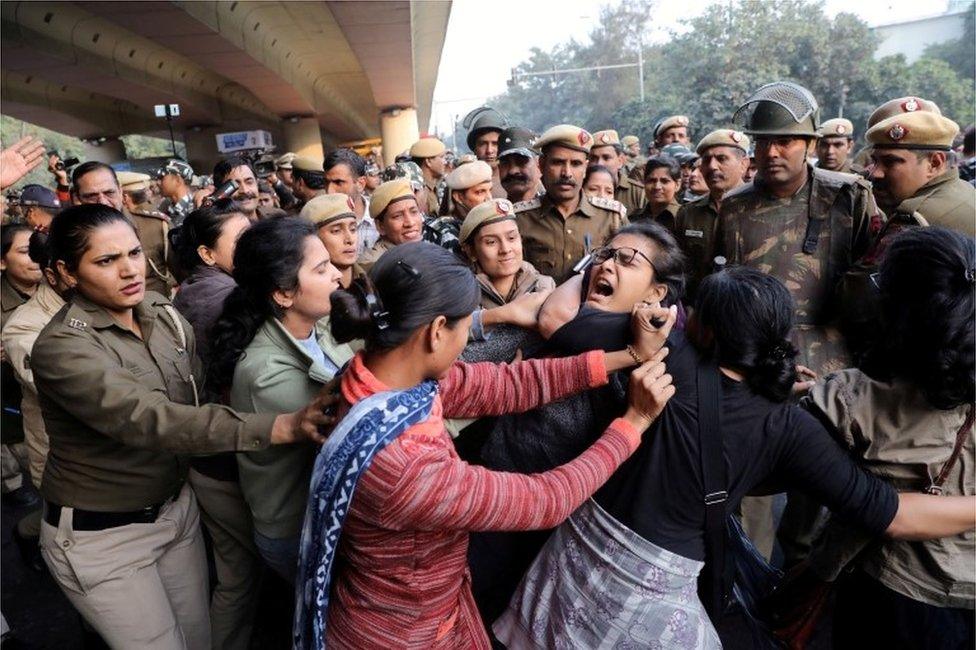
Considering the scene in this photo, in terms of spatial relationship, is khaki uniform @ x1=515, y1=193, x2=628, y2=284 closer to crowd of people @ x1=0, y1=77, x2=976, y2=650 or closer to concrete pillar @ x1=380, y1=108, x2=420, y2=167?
crowd of people @ x1=0, y1=77, x2=976, y2=650

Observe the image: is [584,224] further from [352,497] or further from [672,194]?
[352,497]

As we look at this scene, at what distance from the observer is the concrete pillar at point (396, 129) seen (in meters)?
22.8

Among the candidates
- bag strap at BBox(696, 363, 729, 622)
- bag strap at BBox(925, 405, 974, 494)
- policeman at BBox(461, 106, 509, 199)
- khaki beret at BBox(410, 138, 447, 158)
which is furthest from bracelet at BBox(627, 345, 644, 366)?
khaki beret at BBox(410, 138, 447, 158)

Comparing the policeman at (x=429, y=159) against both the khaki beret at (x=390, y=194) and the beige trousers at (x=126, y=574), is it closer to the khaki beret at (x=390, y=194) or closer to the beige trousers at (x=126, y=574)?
the khaki beret at (x=390, y=194)

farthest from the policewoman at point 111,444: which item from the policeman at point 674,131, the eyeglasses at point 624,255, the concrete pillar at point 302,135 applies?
the concrete pillar at point 302,135

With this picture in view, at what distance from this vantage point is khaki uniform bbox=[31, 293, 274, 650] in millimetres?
1684

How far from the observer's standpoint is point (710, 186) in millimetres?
4316

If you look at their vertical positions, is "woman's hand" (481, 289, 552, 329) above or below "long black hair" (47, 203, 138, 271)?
below

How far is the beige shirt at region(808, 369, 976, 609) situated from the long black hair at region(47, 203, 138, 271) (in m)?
2.20

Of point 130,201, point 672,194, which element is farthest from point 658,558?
point 130,201

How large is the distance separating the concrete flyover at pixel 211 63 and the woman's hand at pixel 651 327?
408 inches

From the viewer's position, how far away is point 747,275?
1477 millimetres

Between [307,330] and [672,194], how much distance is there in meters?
3.75

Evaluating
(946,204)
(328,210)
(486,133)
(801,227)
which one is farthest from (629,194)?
(328,210)
